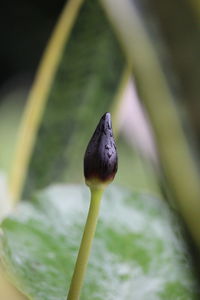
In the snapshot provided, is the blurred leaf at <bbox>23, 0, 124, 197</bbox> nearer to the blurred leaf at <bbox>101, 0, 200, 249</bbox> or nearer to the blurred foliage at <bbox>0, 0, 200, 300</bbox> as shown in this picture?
the blurred foliage at <bbox>0, 0, 200, 300</bbox>

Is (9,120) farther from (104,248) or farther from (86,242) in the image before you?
(86,242)

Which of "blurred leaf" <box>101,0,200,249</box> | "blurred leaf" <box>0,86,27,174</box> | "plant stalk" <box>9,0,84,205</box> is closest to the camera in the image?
"blurred leaf" <box>101,0,200,249</box>

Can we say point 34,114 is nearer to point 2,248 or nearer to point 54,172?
point 54,172

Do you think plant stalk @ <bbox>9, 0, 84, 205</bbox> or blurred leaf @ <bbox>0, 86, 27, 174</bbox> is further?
blurred leaf @ <bbox>0, 86, 27, 174</bbox>

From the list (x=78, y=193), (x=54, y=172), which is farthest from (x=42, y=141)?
(x=78, y=193)

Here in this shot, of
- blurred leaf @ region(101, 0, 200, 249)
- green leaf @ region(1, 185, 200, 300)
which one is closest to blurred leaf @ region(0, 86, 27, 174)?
green leaf @ region(1, 185, 200, 300)

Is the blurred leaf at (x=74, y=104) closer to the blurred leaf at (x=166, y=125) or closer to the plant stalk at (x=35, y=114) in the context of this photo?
the plant stalk at (x=35, y=114)

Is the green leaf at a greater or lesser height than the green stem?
greater
